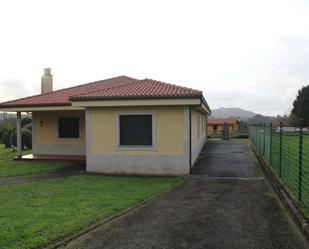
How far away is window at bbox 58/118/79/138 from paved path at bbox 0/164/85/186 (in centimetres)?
385

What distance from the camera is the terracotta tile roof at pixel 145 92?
1297cm

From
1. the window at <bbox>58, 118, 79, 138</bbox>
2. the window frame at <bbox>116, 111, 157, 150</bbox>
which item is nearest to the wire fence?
the window frame at <bbox>116, 111, 157, 150</bbox>

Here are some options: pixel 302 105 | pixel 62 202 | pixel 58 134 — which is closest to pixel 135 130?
pixel 62 202

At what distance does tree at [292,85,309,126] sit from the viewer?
56787 millimetres

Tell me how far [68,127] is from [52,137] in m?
1.09

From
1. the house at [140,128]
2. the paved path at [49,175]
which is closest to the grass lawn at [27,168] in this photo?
A: the paved path at [49,175]

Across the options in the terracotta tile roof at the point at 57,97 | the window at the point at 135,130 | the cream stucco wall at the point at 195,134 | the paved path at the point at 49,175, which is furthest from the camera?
the terracotta tile roof at the point at 57,97

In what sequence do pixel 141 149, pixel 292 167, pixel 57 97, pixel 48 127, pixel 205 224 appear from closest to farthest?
pixel 205 224
pixel 292 167
pixel 141 149
pixel 57 97
pixel 48 127

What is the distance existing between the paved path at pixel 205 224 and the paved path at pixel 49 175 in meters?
5.17

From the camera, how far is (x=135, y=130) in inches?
544

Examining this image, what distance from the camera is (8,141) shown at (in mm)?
Answer: 32031

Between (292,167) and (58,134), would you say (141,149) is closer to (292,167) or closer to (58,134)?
(292,167)

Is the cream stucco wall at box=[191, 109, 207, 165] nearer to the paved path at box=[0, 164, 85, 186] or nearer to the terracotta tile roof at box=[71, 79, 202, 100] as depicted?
the terracotta tile roof at box=[71, 79, 202, 100]

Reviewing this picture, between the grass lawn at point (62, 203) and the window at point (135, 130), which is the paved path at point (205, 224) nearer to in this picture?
the grass lawn at point (62, 203)
